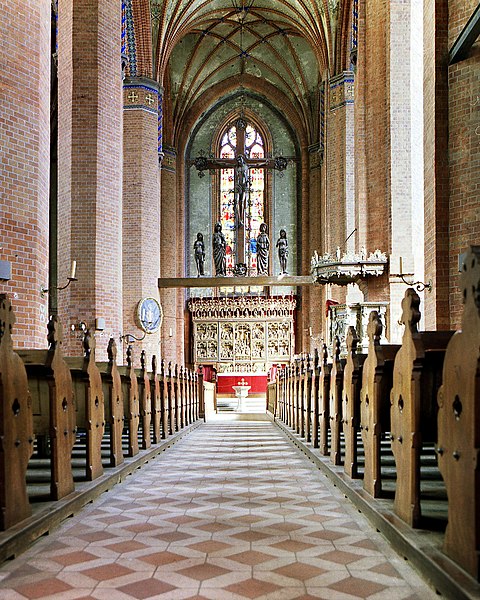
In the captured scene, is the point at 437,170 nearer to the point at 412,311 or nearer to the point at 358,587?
the point at 412,311

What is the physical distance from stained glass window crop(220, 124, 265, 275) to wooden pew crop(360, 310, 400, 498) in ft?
74.6

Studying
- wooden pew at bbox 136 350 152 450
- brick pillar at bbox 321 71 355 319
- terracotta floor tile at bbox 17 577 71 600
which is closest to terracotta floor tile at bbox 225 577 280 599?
terracotta floor tile at bbox 17 577 71 600

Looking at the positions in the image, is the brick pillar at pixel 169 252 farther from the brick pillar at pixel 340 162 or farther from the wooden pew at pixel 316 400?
the wooden pew at pixel 316 400

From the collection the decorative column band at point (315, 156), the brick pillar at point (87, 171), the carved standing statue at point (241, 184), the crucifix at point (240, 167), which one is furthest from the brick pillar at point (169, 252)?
the brick pillar at point (87, 171)

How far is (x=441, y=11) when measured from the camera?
9.70 meters

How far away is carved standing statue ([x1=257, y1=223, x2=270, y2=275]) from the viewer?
26078 millimetres

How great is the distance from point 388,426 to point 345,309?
9822 mm

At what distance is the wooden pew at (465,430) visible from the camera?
8.68 feet

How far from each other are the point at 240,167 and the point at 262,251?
3491 mm

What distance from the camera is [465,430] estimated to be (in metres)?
2.74

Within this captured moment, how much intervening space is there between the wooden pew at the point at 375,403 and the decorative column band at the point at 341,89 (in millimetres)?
17234

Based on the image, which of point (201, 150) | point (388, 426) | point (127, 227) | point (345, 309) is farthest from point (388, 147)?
point (201, 150)

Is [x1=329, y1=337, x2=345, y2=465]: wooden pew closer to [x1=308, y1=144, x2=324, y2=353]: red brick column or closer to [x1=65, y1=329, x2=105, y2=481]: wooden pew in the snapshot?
[x1=65, y1=329, x2=105, y2=481]: wooden pew

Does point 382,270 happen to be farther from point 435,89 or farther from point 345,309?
point 435,89
